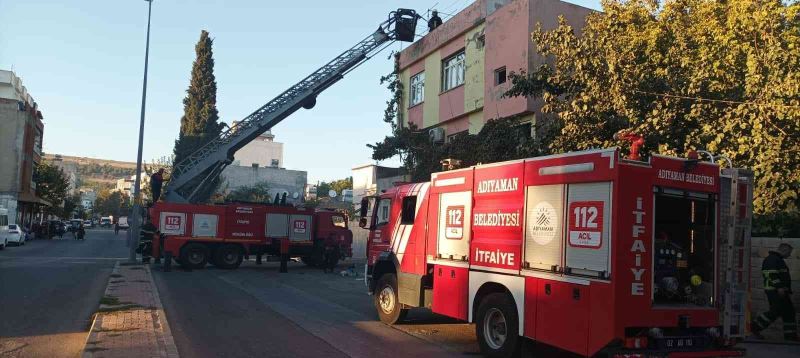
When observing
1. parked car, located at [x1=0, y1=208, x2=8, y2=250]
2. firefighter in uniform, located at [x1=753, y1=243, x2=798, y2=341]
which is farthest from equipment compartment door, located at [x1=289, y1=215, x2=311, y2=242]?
parked car, located at [x1=0, y1=208, x2=8, y2=250]

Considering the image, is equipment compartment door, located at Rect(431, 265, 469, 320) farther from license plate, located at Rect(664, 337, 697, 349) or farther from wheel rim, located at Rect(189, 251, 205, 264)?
wheel rim, located at Rect(189, 251, 205, 264)

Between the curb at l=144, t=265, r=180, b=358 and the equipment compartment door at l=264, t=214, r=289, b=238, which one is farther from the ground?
the equipment compartment door at l=264, t=214, r=289, b=238

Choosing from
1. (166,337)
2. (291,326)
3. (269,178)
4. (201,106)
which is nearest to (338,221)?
(291,326)

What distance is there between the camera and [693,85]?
40.9 feet

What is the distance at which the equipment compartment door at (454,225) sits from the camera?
9.04 m

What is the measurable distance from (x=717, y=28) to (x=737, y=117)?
121 inches

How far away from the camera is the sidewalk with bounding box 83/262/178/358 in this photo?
7.58 metres

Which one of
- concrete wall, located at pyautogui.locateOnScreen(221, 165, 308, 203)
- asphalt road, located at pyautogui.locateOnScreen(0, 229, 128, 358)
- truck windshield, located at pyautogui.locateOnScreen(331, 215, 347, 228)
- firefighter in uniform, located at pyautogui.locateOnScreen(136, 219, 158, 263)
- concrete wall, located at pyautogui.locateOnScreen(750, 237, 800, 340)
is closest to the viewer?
asphalt road, located at pyautogui.locateOnScreen(0, 229, 128, 358)

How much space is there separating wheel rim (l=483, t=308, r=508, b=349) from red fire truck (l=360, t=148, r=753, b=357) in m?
0.01

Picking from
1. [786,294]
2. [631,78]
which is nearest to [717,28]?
[631,78]

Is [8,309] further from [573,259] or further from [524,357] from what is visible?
[573,259]

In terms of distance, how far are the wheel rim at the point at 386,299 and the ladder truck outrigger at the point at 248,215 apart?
12.2 meters

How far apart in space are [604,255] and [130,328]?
6723 mm

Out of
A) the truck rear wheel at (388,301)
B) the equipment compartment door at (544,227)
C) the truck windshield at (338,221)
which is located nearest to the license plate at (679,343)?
the equipment compartment door at (544,227)
